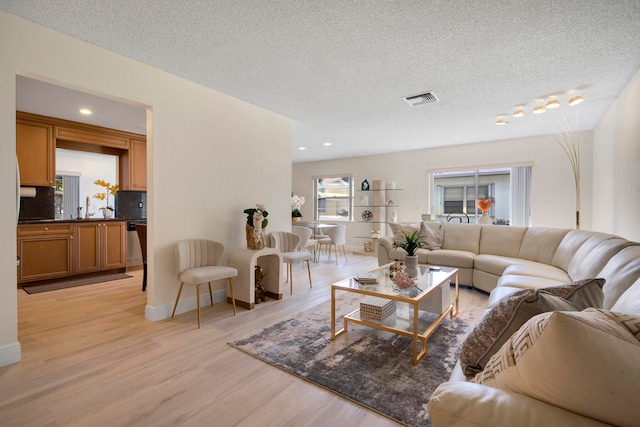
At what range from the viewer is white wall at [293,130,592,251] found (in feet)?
17.4

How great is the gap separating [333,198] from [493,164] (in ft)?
12.8

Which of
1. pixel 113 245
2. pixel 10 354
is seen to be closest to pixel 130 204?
pixel 113 245

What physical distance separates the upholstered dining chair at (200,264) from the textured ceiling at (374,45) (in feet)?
5.71

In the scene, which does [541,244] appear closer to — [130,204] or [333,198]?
[333,198]

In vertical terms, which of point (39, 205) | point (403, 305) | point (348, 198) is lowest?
point (403, 305)

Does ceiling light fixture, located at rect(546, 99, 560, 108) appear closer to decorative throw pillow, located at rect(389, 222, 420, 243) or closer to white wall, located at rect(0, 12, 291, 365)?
decorative throw pillow, located at rect(389, 222, 420, 243)

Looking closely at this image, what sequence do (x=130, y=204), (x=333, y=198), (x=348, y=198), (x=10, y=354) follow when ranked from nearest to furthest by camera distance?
(x=10, y=354)
(x=130, y=204)
(x=348, y=198)
(x=333, y=198)

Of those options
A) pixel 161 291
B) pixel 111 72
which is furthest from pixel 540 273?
pixel 111 72

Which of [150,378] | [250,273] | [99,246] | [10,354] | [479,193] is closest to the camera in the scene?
[150,378]

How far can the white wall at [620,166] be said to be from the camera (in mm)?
2832

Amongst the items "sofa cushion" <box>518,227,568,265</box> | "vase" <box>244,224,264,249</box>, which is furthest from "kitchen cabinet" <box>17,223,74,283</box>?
"sofa cushion" <box>518,227,568,265</box>

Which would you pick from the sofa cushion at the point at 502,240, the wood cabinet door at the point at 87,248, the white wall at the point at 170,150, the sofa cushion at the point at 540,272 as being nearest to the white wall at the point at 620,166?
the sofa cushion at the point at 540,272

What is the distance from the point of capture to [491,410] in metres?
0.77

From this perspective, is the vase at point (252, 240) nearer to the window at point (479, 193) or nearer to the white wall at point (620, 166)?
the white wall at point (620, 166)
